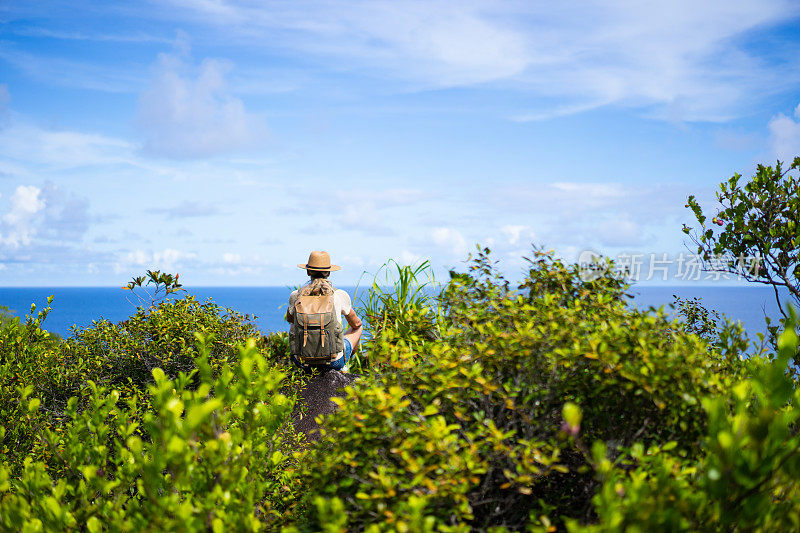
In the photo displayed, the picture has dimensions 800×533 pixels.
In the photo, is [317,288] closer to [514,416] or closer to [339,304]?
[339,304]

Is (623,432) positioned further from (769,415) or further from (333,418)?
(333,418)

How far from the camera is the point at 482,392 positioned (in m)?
3.49

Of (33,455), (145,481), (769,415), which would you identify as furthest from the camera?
(33,455)

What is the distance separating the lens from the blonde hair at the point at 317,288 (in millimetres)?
8489

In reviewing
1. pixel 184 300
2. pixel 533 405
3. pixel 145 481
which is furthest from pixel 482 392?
pixel 184 300

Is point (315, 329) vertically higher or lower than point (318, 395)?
higher

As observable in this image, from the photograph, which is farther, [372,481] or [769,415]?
[372,481]

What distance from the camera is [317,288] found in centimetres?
852

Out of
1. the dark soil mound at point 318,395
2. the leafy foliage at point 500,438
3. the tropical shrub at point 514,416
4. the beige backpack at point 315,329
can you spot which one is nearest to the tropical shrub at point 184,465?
the leafy foliage at point 500,438

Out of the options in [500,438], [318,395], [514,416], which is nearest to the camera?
[500,438]

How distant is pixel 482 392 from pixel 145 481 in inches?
76.3

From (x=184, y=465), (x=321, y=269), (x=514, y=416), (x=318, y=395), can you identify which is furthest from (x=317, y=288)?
(x=184, y=465)

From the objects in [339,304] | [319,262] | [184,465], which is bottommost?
[184,465]

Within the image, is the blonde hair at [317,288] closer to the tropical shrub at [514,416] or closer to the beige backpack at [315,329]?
the beige backpack at [315,329]
